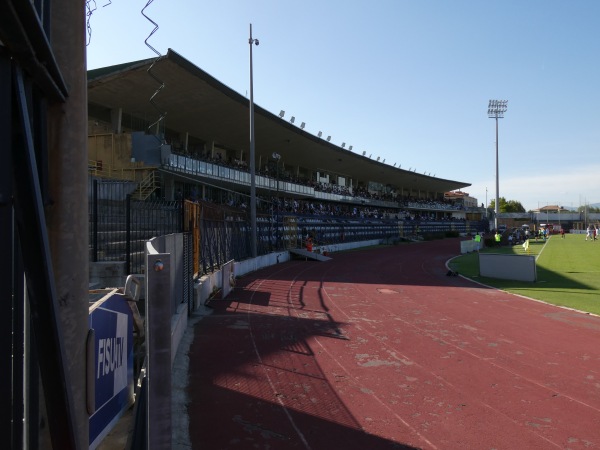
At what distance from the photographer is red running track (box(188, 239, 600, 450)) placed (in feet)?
17.0

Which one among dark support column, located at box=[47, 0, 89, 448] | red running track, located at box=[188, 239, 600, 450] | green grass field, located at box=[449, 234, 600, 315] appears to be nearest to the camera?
dark support column, located at box=[47, 0, 89, 448]

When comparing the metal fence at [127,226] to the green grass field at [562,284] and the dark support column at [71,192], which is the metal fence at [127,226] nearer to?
the dark support column at [71,192]

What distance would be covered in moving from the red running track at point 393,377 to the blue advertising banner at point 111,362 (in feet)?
3.02

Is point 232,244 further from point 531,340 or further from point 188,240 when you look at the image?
point 531,340

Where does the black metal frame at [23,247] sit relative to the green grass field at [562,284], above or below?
above

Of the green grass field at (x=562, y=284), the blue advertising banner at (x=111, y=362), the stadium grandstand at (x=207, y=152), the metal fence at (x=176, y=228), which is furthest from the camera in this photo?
the stadium grandstand at (x=207, y=152)

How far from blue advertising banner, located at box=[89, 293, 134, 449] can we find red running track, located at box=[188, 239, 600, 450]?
92 cm

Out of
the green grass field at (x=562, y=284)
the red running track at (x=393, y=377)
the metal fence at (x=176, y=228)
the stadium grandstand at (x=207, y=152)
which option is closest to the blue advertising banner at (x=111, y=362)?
the red running track at (x=393, y=377)

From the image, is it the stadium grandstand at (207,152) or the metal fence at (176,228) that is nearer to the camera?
the metal fence at (176,228)

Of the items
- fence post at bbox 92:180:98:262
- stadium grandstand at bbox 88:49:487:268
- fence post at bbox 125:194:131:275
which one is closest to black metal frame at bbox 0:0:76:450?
fence post at bbox 92:180:98:262

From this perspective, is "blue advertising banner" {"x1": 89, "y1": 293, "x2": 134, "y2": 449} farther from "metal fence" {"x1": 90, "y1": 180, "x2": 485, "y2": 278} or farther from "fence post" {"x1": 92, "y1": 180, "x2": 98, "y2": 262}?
"metal fence" {"x1": 90, "y1": 180, "x2": 485, "y2": 278}

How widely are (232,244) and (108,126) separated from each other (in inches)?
687

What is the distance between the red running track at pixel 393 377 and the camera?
518 centimetres

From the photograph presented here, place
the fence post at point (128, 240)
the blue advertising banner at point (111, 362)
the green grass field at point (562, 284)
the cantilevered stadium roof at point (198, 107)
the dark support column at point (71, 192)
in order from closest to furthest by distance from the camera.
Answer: the dark support column at point (71, 192)
the blue advertising banner at point (111, 362)
the fence post at point (128, 240)
the green grass field at point (562, 284)
the cantilevered stadium roof at point (198, 107)
